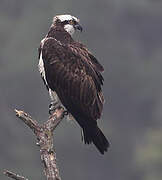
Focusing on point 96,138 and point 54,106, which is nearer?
point 96,138

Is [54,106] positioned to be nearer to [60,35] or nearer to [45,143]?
[60,35]

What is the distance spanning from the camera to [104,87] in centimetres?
6662

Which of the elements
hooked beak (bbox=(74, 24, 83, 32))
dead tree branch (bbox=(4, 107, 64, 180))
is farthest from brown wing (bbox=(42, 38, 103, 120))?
dead tree branch (bbox=(4, 107, 64, 180))

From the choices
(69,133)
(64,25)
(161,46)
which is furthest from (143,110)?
(64,25)

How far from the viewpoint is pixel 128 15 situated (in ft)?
276

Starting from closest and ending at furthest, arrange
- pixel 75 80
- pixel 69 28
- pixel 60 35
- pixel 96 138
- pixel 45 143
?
pixel 45 143
pixel 96 138
pixel 75 80
pixel 60 35
pixel 69 28

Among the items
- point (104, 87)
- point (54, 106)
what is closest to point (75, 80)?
point (54, 106)

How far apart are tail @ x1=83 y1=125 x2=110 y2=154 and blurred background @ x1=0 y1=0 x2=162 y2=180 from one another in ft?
136

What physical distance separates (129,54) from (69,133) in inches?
677

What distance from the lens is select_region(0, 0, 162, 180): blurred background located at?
62.5 meters

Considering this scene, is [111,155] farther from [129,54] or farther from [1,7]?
[1,7]

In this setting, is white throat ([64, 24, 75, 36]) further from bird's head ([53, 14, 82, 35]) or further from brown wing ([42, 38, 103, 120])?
brown wing ([42, 38, 103, 120])

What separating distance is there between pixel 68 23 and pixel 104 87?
5097 centimetres

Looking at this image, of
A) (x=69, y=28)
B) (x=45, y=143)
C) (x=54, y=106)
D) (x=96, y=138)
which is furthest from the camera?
(x=69, y=28)
